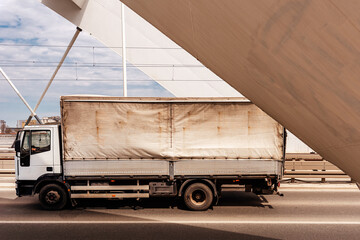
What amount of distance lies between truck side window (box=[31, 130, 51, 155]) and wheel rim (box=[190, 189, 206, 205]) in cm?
474

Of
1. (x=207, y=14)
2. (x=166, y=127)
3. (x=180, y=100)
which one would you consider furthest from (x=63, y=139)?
(x=207, y=14)

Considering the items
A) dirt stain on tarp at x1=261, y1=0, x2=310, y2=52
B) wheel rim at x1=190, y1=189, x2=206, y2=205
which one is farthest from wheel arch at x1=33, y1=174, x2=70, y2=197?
dirt stain on tarp at x1=261, y1=0, x2=310, y2=52

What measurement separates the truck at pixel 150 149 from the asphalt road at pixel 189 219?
60 cm

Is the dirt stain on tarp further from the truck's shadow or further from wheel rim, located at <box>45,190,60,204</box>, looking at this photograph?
wheel rim, located at <box>45,190,60,204</box>

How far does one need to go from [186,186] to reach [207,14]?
21.6 ft

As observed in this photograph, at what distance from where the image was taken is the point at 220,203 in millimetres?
9117

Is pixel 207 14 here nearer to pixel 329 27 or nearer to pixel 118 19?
pixel 329 27

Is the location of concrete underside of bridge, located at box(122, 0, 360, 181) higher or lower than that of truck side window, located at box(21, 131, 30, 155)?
higher

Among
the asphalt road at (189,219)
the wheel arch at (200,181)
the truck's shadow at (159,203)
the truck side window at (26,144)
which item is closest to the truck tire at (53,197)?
the asphalt road at (189,219)

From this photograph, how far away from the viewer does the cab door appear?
8.20 m

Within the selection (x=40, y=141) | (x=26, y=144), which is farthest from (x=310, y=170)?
(x=26, y=144)

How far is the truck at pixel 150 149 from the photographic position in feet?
26.8

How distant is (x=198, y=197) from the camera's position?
8328mm

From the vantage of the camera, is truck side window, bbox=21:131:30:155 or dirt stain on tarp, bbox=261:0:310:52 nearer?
dirt stain on tarp, bbox=261:0:310:52
